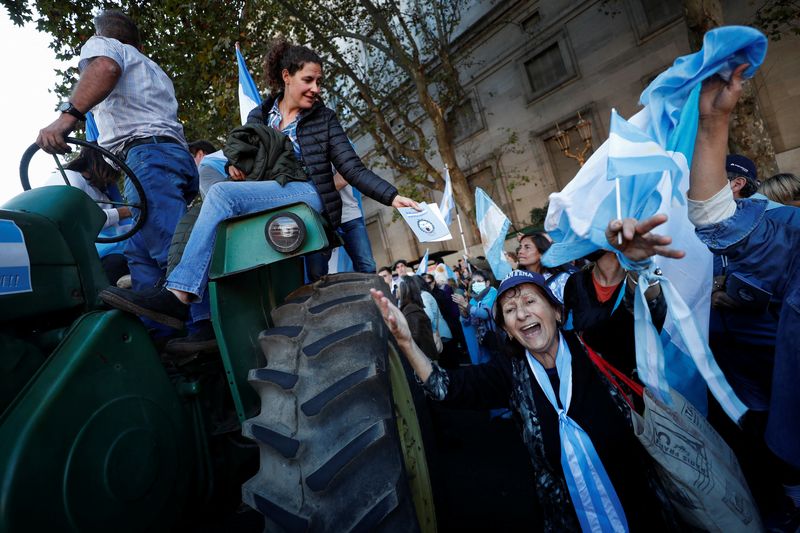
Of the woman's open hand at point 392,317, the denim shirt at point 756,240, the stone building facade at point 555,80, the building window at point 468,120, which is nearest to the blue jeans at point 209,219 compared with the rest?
the woman's open hand at point 392,317

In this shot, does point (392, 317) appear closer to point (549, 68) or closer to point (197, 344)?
point (197, 344)

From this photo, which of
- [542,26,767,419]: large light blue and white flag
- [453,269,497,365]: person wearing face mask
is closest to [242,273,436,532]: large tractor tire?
[542,26,767,419]: large light blue and white flag

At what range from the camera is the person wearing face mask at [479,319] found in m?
5.76

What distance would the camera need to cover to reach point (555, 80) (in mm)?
16953

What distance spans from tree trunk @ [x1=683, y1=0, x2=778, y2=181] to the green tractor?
8.99 m

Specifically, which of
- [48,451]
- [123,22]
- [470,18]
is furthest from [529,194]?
[48,451]

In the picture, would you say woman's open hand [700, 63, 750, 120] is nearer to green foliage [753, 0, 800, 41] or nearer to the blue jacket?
the blue jacket

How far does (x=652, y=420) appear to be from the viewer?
1.74 meters

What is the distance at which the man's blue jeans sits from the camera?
221cm

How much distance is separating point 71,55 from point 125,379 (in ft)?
23.2

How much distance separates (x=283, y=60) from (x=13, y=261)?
189 cm

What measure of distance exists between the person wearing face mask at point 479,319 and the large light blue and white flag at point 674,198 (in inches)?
131

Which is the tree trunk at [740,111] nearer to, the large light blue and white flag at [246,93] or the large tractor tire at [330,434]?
the large light blue and white flag at [246,93]

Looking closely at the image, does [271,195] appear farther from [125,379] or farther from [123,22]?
[123,22]
